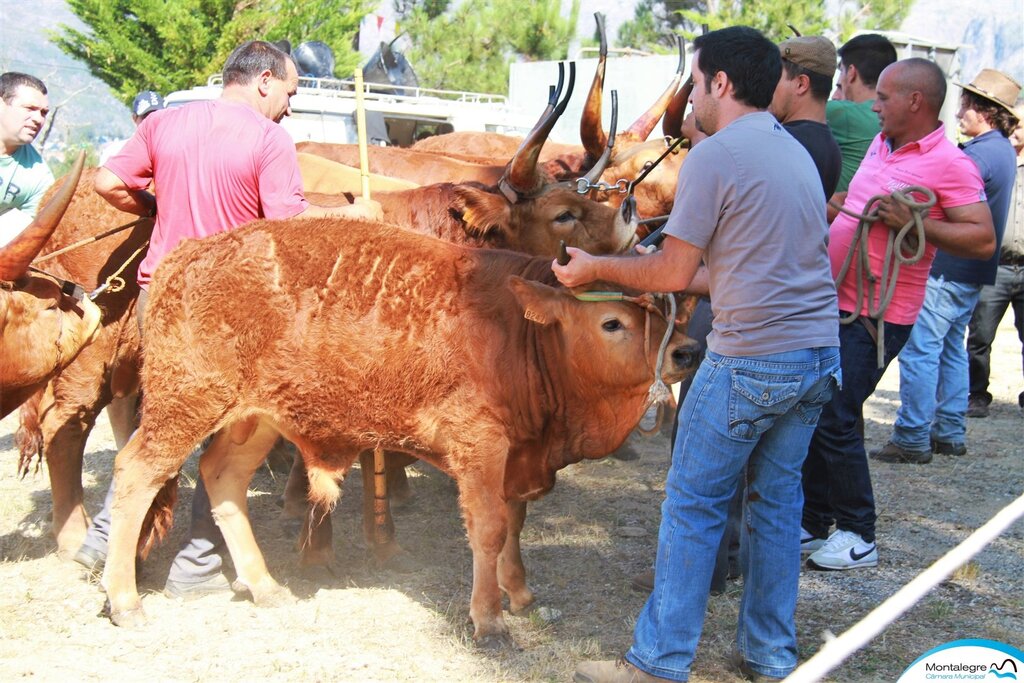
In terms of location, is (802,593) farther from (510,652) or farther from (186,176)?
(186,176)

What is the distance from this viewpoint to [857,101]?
632cm

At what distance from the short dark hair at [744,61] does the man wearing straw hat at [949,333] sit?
12.2 feet

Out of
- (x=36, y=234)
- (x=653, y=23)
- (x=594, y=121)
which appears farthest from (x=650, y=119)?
(x=653, y=23)

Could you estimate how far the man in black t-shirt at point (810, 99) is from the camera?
4754 mm

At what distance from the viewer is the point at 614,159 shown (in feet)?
26.5

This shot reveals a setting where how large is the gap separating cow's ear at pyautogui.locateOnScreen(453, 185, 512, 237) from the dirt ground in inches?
67.1

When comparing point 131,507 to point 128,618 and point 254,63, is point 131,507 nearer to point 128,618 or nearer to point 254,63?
point 128,618

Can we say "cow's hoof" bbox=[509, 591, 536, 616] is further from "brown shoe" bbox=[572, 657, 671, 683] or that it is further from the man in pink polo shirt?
the man in pink polo shirt

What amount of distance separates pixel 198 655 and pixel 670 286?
2432mm

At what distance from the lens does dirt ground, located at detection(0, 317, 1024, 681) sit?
159 inches

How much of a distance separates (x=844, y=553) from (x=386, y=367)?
2587 mm

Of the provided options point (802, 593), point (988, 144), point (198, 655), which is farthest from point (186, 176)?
point (988, 144)

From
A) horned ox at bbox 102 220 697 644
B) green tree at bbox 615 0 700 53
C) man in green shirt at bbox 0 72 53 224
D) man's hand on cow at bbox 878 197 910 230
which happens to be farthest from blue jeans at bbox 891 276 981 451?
green tree at bbox 615 0 700 53

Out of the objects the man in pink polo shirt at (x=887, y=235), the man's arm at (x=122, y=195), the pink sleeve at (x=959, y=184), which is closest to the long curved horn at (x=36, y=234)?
the man's arm at (x=122, y=195)
